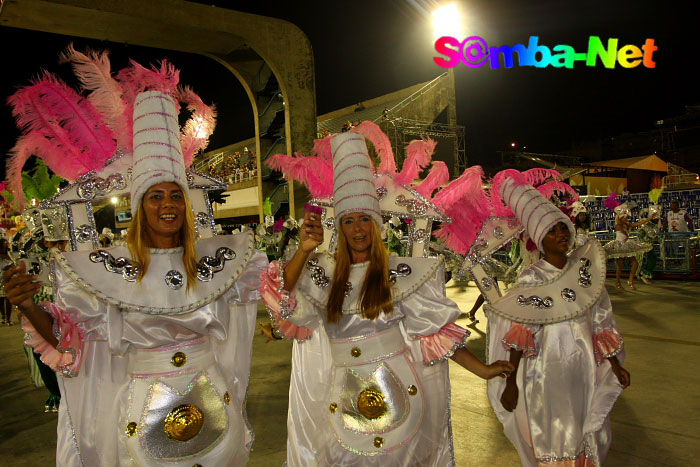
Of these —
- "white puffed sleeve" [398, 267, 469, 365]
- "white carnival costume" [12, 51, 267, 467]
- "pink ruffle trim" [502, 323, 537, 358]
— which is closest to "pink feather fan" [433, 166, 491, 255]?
"pink ruffle trim" [502, 323, 537, 358]

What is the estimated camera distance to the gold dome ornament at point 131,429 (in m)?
2.26

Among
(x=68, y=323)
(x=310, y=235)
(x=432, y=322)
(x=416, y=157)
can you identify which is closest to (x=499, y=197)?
(x=416, y=157)

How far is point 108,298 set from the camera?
7.39 ft

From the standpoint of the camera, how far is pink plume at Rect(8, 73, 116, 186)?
8.82ft

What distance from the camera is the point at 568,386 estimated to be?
3393 millimetres

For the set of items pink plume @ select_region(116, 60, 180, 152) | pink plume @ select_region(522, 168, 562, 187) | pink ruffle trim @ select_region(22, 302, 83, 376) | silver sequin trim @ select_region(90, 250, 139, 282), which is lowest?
pink ruffle trim @ select_region(22, 302, 83, 376)

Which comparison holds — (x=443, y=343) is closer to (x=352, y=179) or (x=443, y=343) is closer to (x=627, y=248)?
(x=352, y=179)

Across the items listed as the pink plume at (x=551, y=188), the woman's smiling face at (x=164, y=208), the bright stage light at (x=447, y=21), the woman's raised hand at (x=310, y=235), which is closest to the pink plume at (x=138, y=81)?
the woman's smiling face at (x=164, y=208)

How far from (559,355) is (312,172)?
1.91 metres

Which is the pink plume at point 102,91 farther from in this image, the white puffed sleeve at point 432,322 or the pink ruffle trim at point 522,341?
the pink ruffle trim at point 522,341

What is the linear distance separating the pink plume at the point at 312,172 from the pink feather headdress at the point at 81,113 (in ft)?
2.45

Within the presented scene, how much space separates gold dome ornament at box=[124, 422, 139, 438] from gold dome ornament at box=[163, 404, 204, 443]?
12 centimetres

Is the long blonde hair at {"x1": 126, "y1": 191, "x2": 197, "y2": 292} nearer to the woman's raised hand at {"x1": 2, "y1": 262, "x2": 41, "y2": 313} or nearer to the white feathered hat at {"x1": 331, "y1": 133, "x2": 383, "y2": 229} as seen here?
the woman's raised hand at {"x1": 2, "y1": 262, "x2": 41, "y2": 313}

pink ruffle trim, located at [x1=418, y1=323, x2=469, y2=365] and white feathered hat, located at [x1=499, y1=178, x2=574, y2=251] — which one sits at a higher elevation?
white feathered hat, located at [x1=499, y1=178, x2=574, y2=251]
